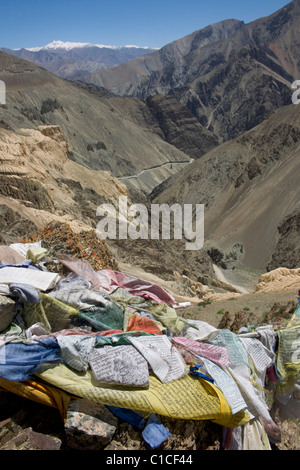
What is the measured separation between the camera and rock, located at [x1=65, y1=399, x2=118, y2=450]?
10.6 ft

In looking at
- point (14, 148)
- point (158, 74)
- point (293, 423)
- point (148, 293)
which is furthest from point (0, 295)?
point (158, 74)

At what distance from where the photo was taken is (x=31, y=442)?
3.26 meters

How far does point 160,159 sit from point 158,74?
108 meters

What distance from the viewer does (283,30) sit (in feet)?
458

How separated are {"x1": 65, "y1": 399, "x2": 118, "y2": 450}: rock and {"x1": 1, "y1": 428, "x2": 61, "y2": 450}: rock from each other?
148mm

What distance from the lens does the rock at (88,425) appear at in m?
3.22

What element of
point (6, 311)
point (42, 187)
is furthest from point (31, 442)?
point (42, 187)

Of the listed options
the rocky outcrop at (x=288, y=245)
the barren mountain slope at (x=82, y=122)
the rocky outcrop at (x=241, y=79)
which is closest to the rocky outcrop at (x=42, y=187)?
the rocky outcrop at (x=288, y=245)

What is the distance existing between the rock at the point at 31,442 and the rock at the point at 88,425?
15 cm

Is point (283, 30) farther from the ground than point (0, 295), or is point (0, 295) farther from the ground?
point (283, 30)

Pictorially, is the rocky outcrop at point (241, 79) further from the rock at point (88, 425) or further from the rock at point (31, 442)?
the rock at point (31, 442)

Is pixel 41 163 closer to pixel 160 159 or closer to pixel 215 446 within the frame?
pixel 215 446

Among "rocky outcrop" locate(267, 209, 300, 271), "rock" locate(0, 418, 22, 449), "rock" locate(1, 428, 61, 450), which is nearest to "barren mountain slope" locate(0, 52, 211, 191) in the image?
"rocky outcrop" locate(267, 209, 300, 271)

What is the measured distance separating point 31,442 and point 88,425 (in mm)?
485
